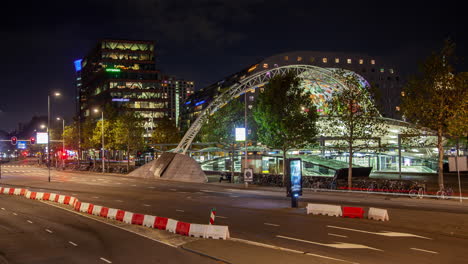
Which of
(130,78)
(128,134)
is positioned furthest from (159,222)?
(130,78)

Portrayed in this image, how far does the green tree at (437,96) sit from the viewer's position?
109 feet

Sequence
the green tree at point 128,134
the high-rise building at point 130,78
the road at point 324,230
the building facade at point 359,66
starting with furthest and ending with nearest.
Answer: the high-rise building at point 130,78
the building facade at point 359,66
the green tree at point 128,134
the road at point 324,230

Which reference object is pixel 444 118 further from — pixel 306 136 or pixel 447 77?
pixel 306 136

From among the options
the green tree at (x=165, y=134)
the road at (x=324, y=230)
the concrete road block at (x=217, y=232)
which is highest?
the green tree at (x=165, y=134)

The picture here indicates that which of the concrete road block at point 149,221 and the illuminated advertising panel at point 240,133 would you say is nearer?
the concrete road block at point 149,221

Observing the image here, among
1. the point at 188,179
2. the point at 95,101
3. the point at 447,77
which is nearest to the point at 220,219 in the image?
the point at 447,77

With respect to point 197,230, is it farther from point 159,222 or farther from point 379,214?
point 379,214

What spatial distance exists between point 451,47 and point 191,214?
26618 mm

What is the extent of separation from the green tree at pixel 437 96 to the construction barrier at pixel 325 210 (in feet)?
43.9

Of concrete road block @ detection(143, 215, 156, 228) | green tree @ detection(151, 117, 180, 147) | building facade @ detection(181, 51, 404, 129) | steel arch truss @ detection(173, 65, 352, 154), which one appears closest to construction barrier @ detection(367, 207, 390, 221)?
concrete road block @ detection(143, 215, 156, 228)

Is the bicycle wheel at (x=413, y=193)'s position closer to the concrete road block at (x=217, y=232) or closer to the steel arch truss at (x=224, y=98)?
the concrete road block at (x=217, y=232)

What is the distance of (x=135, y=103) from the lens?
152m

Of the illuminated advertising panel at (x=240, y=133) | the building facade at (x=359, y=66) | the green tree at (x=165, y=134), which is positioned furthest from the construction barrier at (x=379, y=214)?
the building facade at (x=359, y=66)

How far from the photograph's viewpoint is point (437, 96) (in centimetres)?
3375
